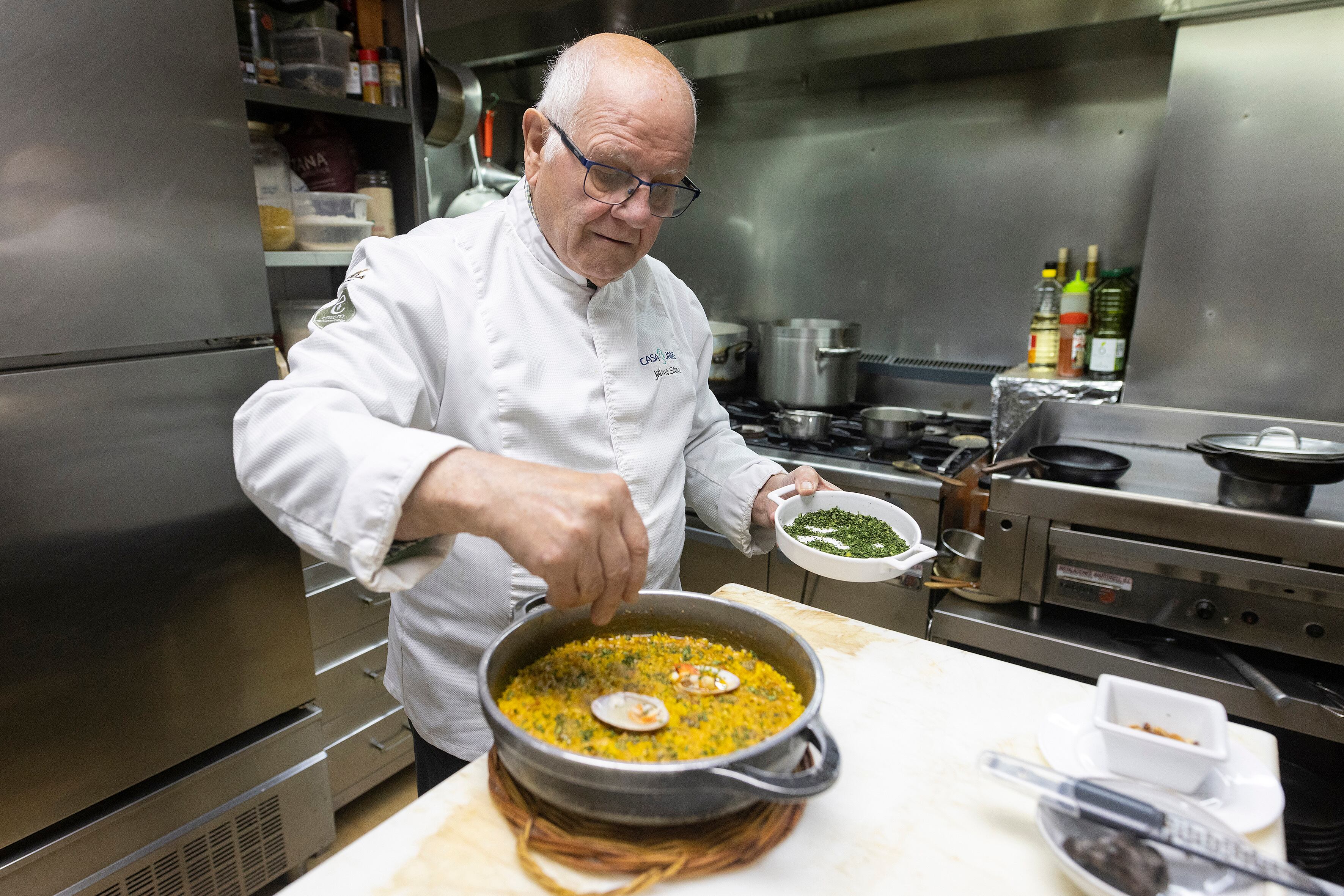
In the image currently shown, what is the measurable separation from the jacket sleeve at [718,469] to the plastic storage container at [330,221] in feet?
3.92

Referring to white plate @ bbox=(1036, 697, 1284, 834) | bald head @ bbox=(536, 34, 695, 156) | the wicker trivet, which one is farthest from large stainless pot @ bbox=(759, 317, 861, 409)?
the wicker trivet

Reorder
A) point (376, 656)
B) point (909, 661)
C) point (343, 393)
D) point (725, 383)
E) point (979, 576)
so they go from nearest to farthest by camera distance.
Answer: point (343, 393)
point (909, 661)
point (979, 576)
point (376, 656)
point (725, 383)

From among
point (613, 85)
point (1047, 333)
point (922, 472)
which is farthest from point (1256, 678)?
point (613, 85)

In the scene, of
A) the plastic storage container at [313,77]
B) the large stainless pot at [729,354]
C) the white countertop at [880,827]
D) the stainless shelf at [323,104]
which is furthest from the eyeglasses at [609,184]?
the large stainless pot at [729,354]

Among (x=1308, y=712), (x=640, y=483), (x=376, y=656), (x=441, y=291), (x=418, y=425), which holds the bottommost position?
(x=376, y=656)

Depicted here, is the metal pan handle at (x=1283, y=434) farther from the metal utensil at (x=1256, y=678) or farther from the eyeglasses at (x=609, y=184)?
the eyeglasses at (x=609, y=184)

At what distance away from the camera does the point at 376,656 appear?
2391mm

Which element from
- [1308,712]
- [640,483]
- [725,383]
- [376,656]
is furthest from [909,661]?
[725,383]

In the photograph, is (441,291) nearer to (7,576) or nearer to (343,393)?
(343,393)

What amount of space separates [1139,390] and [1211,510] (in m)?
0.83

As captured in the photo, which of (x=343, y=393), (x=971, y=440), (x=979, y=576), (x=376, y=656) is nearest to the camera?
(x=343, y=393)

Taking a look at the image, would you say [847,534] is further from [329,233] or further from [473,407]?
[329,233]

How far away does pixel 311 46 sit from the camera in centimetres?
222

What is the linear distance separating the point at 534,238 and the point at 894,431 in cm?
162
